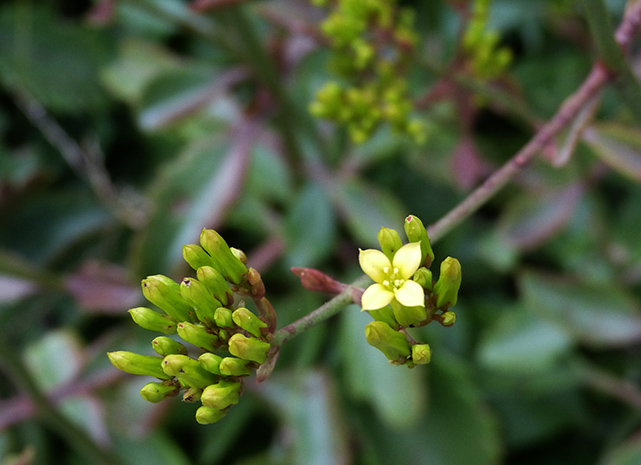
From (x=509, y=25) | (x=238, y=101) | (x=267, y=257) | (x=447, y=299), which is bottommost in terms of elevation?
(x=447, y=299)

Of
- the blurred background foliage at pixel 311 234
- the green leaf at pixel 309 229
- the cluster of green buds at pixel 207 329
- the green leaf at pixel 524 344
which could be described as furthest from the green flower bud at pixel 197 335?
the green leaf at pixel 524 344

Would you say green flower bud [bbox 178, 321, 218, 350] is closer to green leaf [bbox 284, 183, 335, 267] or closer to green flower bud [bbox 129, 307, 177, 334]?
green flower bud [bbox 129, 307, 177, 334]

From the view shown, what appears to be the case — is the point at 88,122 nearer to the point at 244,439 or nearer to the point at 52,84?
the point at 52,84

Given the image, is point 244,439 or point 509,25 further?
point 244,439

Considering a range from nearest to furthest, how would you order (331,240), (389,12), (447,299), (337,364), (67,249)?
1. (447,299)
2. (389,12)
3. (331,240)
4. (337,364)
5. (67,249)

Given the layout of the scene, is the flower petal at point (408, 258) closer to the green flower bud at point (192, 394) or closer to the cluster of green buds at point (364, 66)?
the green flower bud at point (192, 394)

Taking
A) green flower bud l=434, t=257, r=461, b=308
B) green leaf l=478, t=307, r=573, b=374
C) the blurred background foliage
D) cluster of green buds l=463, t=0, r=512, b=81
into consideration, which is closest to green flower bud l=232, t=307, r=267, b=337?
green flower bud l=434, t=257, r=461, b=308

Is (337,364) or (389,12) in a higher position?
(389,12)

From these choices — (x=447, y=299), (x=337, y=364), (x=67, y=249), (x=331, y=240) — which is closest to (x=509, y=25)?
(x=331, y=240)
